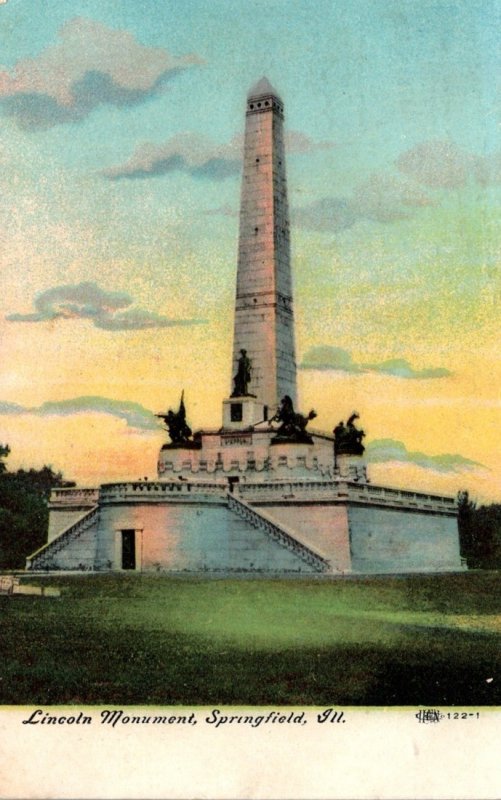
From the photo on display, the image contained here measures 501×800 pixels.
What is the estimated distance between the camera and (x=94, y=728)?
514 inches

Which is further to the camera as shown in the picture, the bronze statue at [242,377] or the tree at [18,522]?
the bronze statue at [242,377]

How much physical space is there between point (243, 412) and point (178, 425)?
235 centimetres

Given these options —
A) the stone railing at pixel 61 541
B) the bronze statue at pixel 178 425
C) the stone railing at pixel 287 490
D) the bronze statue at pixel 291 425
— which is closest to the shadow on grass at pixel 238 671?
the stone railing at pixel 287 490

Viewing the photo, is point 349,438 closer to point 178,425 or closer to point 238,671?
point 178,425

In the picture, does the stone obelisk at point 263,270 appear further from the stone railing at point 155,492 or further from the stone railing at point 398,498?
the stone railing at point 398,498

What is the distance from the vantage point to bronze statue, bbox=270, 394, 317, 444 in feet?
108

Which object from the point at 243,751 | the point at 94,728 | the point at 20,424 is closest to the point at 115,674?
the point at 94,728

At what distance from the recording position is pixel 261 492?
30.5 metres

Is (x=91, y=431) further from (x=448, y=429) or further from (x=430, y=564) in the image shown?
(x=430, y=564)

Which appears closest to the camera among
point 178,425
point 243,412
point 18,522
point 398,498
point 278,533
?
point 278,533

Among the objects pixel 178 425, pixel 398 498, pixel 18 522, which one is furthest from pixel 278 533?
pixel 18 522

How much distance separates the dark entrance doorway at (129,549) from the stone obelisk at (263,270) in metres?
7.19

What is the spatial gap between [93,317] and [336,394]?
9286mm

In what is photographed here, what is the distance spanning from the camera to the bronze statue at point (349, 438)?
34188mm
